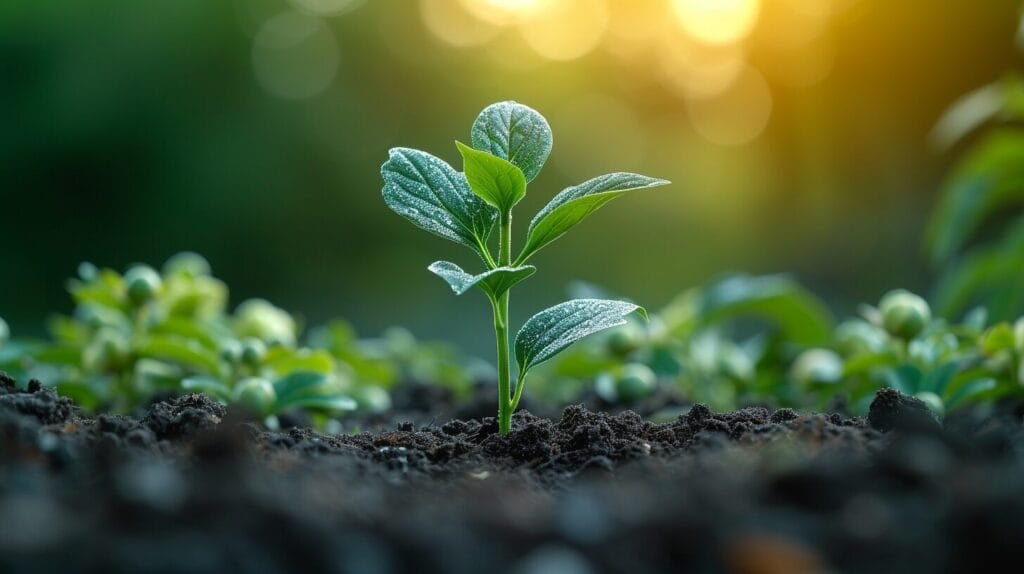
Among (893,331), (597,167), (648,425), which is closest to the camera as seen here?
(648,425)

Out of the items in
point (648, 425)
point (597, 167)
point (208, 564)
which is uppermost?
point (597, 167)

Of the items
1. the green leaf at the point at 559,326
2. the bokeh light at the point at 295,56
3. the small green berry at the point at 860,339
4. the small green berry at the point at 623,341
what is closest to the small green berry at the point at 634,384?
the small green berry at the point at 623,341

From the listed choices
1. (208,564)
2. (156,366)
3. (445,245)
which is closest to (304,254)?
(445,245)

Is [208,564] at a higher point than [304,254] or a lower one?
lower

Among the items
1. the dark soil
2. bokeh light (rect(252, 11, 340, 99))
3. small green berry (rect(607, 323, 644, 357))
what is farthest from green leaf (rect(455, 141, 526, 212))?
bokeh light (rect(252, 11, 340, 99))

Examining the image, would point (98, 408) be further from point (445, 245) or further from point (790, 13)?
point (790, 13)

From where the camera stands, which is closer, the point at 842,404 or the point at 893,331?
the point at 893,331
